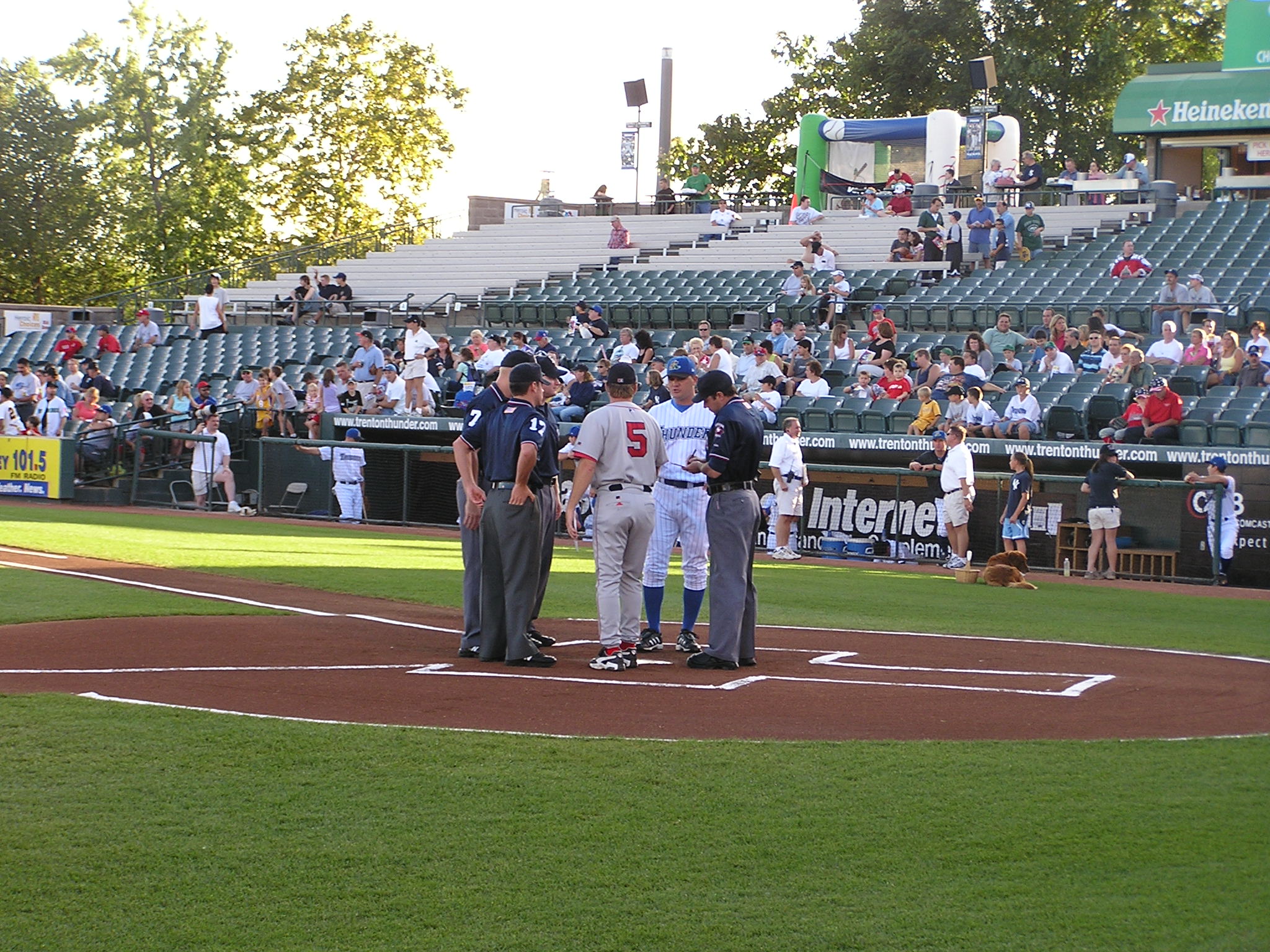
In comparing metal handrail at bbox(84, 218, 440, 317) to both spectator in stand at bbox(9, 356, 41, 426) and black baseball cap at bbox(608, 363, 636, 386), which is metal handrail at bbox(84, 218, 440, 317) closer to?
spectator in stand at bbox(9, 356, 41, 426)

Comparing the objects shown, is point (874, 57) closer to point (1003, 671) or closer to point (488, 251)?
point (488, 251)

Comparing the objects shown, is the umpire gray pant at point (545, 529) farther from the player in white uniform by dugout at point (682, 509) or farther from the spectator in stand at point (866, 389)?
the spectator in stand at point (866, 389)

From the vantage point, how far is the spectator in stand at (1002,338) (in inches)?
909

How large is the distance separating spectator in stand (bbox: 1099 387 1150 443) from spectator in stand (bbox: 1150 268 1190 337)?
13.5 ft

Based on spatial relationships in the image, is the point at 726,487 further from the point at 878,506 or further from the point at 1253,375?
the point at 1253,375

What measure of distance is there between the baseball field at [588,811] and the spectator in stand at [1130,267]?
16.5 meters

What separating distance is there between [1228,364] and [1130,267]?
241 inches

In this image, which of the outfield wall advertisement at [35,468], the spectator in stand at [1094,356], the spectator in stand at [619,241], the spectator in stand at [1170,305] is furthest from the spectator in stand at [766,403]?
the spectator in stand at [619,241]

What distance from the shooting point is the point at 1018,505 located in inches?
731

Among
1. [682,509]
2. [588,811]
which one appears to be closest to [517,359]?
[682,509]

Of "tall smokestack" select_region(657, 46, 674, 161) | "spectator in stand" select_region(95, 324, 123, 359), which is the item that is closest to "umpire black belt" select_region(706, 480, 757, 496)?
"spectator in stand" select_region(95, 324, 123, 359)

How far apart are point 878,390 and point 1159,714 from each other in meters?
13.8

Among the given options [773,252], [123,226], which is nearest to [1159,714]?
[773,252]

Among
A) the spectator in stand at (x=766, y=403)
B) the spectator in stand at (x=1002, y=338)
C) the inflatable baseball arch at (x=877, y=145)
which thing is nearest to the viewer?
the spectator in stand at (x=766, y=403)
